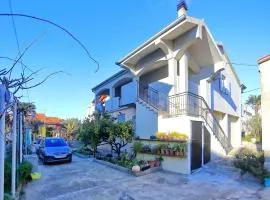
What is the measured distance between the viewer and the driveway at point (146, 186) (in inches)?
286

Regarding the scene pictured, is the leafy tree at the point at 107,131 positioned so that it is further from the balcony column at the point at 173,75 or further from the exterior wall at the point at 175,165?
the balcony column at the point at 173,75

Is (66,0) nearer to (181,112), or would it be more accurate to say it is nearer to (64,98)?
(64,98)

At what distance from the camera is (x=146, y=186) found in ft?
27.5

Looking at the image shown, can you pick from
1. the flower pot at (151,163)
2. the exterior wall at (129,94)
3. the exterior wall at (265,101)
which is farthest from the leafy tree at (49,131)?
the exterior wall at (265,101)

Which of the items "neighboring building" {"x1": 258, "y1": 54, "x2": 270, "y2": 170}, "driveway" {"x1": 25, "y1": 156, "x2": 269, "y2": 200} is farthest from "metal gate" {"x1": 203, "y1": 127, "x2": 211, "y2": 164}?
"neighboring building" {"x1": 258, "y1": 54, "x2": 270, "y2": 170}

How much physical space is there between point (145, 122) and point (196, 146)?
4050 mm

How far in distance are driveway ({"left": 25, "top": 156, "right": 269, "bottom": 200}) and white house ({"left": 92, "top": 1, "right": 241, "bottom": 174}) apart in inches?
48.7

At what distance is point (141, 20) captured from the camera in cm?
1273

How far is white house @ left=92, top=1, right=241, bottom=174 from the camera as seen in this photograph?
11125 mm

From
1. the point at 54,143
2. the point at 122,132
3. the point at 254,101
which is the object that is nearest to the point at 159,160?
the point at 122,132

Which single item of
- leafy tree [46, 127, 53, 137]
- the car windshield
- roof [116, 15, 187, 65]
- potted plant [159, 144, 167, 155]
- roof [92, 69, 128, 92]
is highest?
roof [116, 15, 187, 65]

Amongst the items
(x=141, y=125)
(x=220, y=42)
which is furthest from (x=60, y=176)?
(x=220, y=42)

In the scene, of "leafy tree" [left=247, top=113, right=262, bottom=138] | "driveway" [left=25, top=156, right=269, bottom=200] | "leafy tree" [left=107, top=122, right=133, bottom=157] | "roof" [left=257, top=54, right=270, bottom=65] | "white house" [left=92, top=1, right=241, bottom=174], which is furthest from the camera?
"leafy tree" [left=247, top=113, right=262, bottom=138]

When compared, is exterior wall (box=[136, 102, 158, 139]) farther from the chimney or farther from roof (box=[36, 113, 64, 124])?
roof (box=[36, 113, 64, 124])
